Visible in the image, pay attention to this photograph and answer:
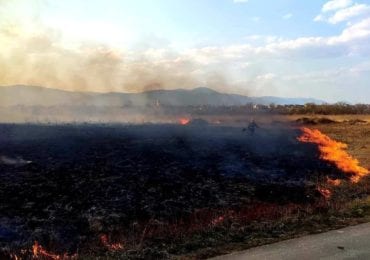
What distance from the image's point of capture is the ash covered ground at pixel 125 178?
56.9 ft

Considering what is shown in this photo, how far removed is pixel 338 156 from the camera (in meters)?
33.5

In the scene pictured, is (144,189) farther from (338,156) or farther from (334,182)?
(338,156)

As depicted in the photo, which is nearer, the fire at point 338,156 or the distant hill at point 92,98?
the fire at point 338,156

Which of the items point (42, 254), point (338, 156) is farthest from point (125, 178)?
point (338, 156)

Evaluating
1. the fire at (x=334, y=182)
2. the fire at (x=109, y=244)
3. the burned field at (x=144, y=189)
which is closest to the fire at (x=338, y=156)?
the burned field at (x=144, y=189)

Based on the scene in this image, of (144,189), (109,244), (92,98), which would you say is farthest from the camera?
(92,98)

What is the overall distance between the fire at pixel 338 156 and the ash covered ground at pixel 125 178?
41.3 inches

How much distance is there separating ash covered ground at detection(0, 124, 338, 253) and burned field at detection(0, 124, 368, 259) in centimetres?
5

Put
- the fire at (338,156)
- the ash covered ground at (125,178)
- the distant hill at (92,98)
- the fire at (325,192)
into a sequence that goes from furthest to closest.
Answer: the distant hill at (92,98) → the fire at (338,156) → the fire at (325,192) → the ash covered ground at (125,178)

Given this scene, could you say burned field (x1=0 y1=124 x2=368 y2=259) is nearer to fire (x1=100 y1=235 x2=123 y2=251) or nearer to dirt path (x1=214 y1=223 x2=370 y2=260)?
fire (x1=100 y1=235 x2=123 y2=251)

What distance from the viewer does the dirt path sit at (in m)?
10.6

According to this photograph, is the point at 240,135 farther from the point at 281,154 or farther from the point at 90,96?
the point at 90,96

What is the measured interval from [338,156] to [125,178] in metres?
18.1

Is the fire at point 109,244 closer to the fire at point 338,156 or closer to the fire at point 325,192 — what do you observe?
the fire at point 325,192
